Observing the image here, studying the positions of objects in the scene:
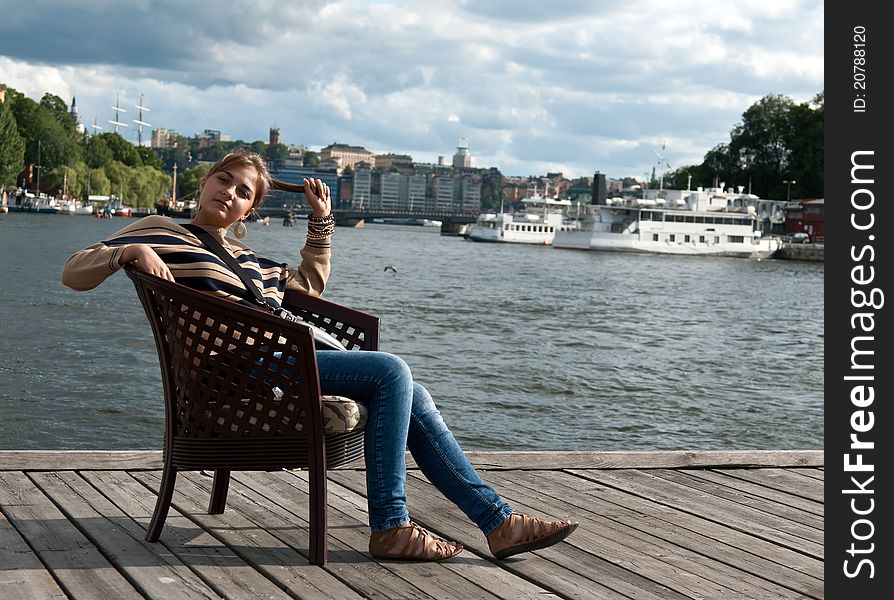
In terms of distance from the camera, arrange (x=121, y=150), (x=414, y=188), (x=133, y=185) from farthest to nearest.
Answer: (x=414, y=188), (x=121, y=150), (x=133, y=185)

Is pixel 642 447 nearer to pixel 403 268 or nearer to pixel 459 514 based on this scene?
pixel 459 514

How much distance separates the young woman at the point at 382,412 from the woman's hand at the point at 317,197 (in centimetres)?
29

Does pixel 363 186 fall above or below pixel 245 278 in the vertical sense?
above

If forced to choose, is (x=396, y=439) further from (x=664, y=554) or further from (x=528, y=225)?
(x=528, y=225)

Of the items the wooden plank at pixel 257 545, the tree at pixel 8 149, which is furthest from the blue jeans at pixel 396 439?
the tree at pixel 8 149

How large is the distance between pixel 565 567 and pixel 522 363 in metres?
11.5

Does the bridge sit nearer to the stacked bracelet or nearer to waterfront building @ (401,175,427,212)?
the stacked bracelet

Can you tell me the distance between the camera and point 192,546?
3004 mm

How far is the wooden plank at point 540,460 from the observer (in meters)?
3.76

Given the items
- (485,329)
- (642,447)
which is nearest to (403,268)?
(485,329)

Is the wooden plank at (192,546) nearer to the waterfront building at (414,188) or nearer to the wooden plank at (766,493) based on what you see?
the wooden plank at (766,493)

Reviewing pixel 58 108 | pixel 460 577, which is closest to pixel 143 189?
pixel 58 108

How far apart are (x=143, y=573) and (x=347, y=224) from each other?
10765cm

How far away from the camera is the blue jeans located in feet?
9.58
